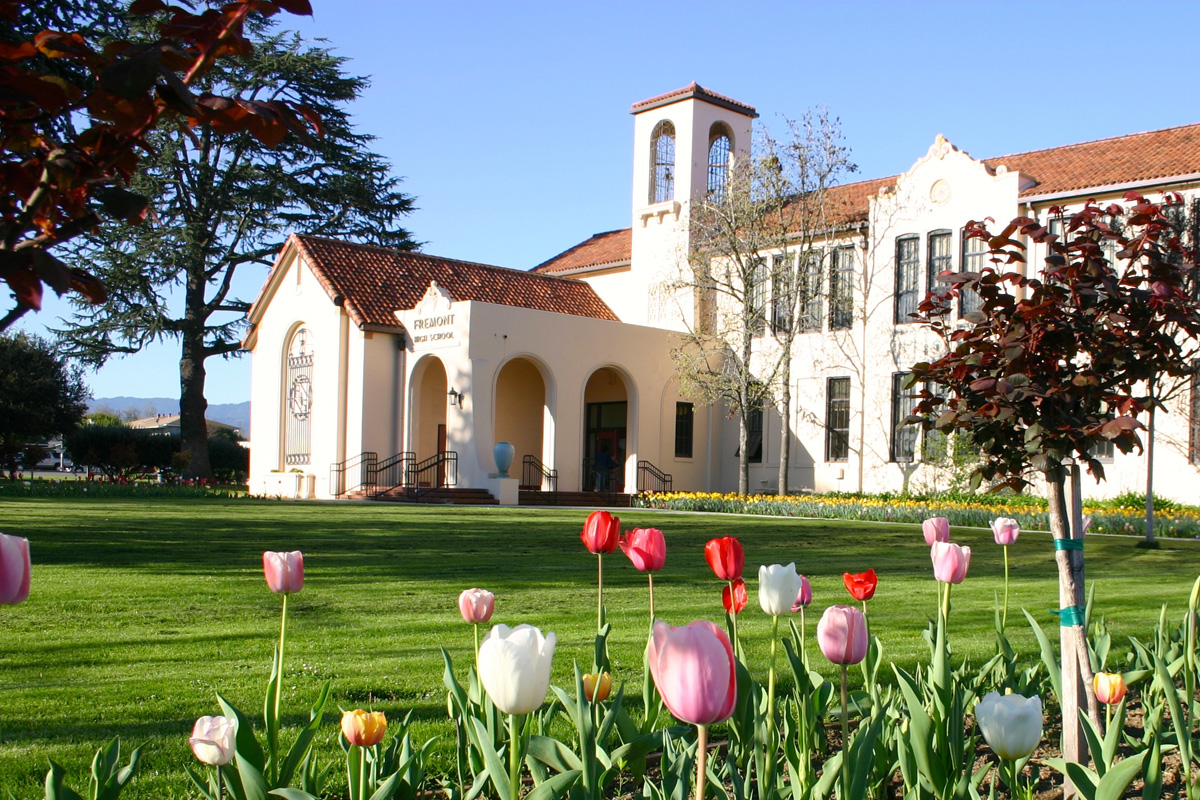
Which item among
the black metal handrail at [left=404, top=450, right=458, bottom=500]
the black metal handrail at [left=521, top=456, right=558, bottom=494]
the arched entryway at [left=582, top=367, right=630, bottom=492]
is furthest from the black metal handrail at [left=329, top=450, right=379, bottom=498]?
the arched entryway at [left=582, top=367, right=630, bottom=492]

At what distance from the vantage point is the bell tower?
31.5m

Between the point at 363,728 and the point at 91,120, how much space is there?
5.14 ft

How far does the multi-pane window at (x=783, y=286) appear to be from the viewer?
1098 inches

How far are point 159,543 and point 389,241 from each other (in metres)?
27.7

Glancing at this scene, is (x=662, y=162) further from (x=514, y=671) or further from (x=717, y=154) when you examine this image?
A: (x=514, y=671)

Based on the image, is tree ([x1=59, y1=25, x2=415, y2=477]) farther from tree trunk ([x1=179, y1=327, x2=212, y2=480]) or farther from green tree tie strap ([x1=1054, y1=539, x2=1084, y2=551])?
green tree tie strap ([x1=1054, y1=539, x2=1084, y2=551])

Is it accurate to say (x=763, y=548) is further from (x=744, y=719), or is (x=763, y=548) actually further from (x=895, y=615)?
(x=744, y=719)

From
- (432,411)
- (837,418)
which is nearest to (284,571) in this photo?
(837,418)

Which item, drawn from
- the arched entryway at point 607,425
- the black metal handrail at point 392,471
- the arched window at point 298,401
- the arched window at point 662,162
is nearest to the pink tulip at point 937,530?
the black metal handrail at point 392,471

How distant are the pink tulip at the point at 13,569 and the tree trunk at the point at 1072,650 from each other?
9.42 ft

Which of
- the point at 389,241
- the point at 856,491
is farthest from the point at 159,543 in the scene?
the point at 389,241

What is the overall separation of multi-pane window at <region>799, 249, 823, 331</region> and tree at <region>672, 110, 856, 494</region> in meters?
0.04

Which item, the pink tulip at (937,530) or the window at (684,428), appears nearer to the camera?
the pink tulip at (937,530)

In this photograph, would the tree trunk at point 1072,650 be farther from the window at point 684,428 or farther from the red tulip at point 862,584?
the window at point 684,428
